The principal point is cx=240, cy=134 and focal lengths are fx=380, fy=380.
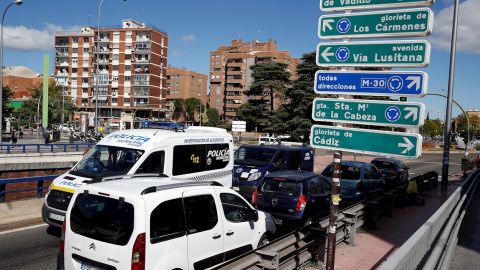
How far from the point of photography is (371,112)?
5.53 meters

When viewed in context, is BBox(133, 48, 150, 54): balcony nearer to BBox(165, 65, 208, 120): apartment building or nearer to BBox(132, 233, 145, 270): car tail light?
BBox(165, 65, 208, 120): apartment building

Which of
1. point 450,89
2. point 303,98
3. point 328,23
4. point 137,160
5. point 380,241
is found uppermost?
point 303,98

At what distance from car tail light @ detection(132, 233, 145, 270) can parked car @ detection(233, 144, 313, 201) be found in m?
8.75

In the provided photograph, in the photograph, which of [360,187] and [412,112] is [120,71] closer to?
[360,187]

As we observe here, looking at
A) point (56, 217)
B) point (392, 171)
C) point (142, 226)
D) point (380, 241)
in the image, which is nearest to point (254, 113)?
point (392, 171)

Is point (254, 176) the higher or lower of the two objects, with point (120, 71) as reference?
lower

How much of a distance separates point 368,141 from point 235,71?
A: 102 m

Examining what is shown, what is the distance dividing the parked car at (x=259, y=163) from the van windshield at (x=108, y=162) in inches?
196

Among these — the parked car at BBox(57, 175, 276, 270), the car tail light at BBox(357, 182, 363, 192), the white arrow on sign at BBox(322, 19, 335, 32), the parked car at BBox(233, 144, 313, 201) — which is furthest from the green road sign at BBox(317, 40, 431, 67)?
the car tail light at BBox(357, 182, 363, 192)

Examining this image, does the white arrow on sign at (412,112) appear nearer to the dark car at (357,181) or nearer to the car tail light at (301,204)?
the car tail light at (301,204)

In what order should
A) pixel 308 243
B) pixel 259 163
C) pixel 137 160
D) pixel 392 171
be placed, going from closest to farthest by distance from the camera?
1. pixel 308 243
2. pixel 137 160
3. pixel 259 163
4. pixel 392 171

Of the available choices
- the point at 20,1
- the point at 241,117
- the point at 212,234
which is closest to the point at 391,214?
the point at 212,234

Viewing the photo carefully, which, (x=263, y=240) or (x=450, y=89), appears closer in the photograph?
(x=263, y=240)

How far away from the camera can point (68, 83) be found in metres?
89.8
